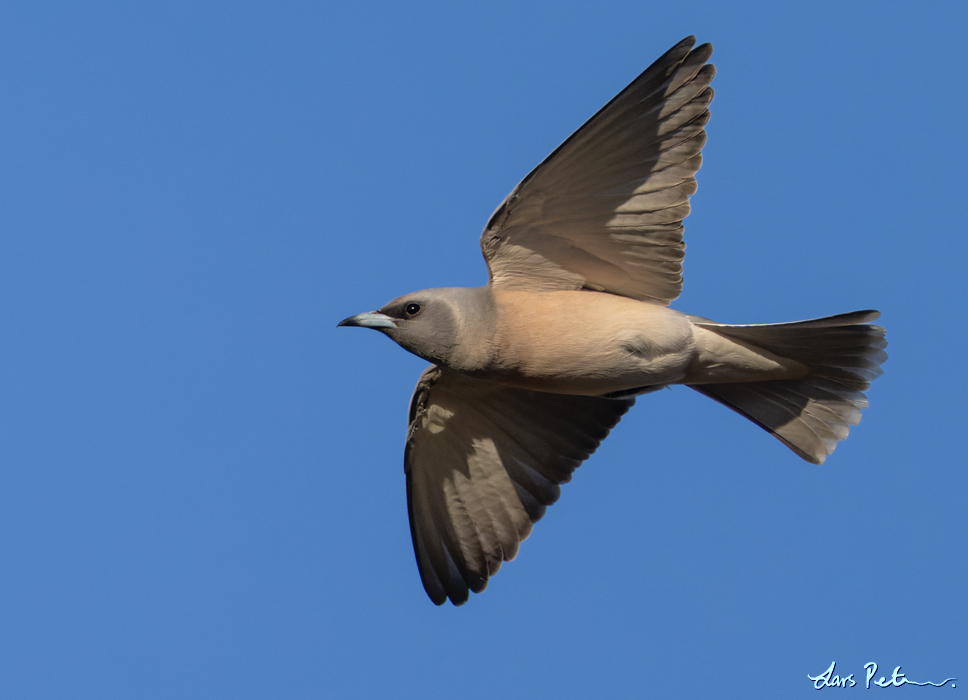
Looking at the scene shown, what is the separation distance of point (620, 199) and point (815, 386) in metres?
2.19

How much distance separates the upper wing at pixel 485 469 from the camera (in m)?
9.05

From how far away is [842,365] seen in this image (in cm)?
828

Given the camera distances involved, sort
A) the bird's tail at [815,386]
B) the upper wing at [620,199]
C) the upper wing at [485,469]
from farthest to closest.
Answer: the upper wing at [485,469] < the bird's tail at [815,386] < the upper wing at [620,199]

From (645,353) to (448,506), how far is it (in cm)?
254

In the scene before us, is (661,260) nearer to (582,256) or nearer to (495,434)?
(582,256)

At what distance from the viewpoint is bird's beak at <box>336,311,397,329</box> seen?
7708 millimetres

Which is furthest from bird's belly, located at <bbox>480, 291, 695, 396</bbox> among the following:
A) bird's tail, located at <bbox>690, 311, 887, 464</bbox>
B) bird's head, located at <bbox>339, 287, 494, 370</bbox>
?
bird's tail, located at <bbox>690, 311, 887, 464</bbox>

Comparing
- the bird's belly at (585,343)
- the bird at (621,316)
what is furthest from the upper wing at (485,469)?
the bird's belly at (585,343)

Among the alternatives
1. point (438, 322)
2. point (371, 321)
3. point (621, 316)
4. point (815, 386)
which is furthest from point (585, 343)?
point (815, 386)

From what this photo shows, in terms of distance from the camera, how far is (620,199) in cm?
780

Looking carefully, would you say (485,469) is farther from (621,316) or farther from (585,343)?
(621,316)

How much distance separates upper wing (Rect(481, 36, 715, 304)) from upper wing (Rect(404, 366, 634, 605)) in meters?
1.31

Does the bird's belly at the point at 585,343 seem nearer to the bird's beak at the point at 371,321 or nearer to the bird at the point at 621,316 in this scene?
the bird at the point at 621,316

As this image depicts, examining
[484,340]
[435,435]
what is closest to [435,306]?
[484,340]
